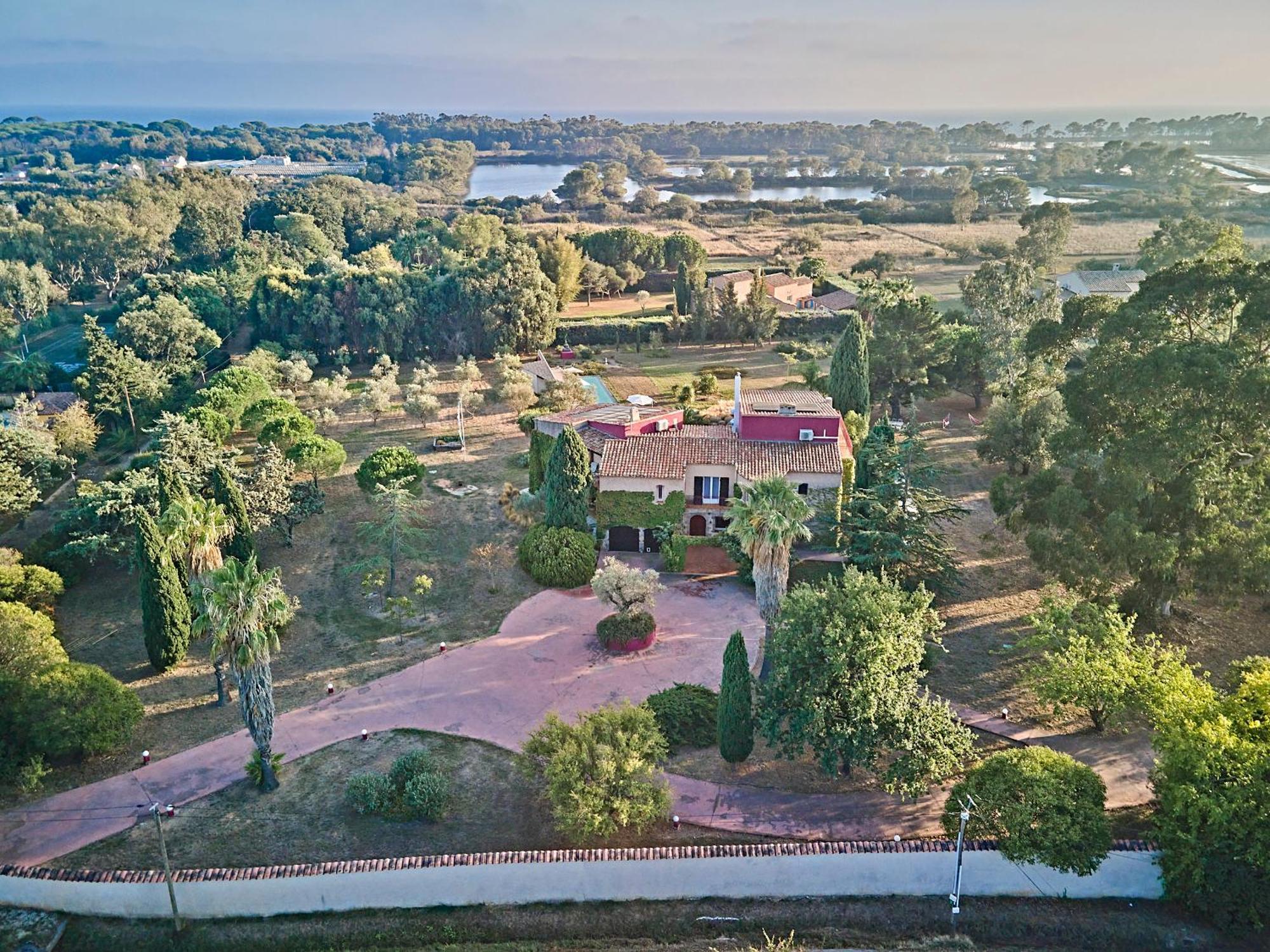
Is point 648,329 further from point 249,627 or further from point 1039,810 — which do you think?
point 1039,810

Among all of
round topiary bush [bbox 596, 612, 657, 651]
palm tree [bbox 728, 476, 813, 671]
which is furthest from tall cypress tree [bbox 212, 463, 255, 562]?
palm tree [bbox 728, 476, 813, 671]

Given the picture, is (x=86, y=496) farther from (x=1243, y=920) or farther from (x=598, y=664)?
(x=1243, y=920)

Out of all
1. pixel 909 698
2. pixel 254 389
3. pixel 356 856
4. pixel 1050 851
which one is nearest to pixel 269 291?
pixel 254 389

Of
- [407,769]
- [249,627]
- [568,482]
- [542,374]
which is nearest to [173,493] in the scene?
[249,627]

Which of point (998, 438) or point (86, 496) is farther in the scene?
point (998, 438)

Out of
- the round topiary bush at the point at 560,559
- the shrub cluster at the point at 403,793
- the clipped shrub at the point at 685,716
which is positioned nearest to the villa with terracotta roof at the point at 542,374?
the round topiary bush at the point at 560,559

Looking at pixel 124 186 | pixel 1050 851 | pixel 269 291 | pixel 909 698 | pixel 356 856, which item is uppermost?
pixel 124 186

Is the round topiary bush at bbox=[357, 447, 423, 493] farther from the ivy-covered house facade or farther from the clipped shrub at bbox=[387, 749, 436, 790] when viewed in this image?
the clipped shrub at bbox=[387, 749, 436, 790]
